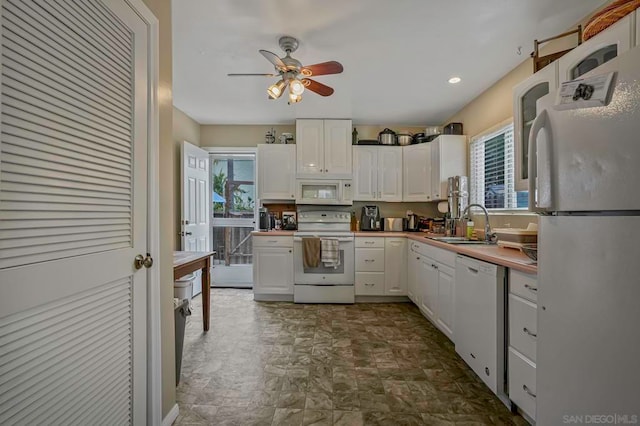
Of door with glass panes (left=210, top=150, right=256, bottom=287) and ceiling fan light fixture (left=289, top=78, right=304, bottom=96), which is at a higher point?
ceiling fan light fixture (left=289, top=78, right=304, bottom=96)

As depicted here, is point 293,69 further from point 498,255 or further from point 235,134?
point 235,134

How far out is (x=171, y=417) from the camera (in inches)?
60.9

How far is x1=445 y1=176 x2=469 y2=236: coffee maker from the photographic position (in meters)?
3.34

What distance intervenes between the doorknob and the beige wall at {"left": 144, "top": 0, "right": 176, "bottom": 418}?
122 millimetres

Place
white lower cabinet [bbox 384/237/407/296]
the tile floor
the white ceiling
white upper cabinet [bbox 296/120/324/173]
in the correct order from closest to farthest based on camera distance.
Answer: the tile floor < the white ceiling < white lower cabinet [bbox 384/237/407/296] < white upper cabinet [bbox 296/120/324/173]

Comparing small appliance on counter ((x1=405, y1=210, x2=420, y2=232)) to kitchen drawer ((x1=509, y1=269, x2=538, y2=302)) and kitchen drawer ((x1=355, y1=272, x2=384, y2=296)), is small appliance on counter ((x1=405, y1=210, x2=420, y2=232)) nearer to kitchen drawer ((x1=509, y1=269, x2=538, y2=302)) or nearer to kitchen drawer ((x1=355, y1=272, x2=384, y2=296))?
kitchen drawer ((x1=355, y1=272, x2=384, y2=296))

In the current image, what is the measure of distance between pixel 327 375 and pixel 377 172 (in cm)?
283

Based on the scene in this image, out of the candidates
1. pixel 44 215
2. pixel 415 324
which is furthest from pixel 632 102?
pixel 415 324

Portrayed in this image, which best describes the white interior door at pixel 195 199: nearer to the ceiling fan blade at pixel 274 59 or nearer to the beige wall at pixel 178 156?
the beige wall at pixel 178 156

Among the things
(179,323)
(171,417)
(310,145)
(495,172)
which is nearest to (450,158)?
(495,172)

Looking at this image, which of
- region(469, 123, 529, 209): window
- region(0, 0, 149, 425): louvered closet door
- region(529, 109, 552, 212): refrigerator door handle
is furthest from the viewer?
region(469, 123, 529, 209): window

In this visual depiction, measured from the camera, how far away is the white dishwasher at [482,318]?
1695 millimetres

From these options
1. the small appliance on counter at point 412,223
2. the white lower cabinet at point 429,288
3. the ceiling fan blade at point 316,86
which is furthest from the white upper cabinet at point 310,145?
the white lower cabinet at point 429,288

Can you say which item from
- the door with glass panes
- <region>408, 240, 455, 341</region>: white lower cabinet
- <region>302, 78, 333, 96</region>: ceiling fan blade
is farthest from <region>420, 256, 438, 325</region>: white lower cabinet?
the door with glass panes
